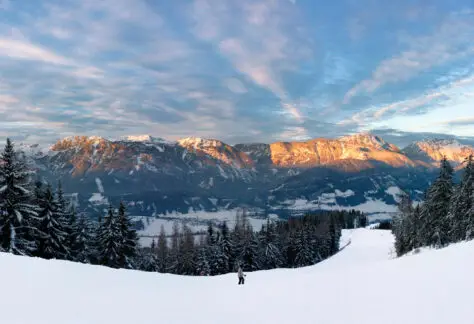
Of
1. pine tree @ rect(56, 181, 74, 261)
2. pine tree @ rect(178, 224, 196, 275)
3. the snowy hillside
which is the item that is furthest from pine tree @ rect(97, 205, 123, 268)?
pine tree @ rect(178, 224, 196, 275)

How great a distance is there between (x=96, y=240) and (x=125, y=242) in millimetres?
6761

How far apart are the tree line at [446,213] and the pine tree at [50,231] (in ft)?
162

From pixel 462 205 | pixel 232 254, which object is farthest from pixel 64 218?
pixel 462 205

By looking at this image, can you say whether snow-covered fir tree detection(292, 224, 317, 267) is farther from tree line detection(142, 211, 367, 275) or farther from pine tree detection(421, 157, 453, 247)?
pine tree detection(421, 157, 453, 247)

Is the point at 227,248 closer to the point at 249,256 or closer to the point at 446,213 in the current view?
the point at 249,256

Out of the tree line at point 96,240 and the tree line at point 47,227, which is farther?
the tree line at point 96,240

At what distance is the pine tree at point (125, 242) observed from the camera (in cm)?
4762

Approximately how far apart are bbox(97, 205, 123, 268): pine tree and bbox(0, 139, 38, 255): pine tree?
13373 millimetres

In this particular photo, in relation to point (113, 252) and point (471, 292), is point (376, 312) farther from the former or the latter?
point (113, 252)

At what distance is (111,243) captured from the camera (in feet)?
154

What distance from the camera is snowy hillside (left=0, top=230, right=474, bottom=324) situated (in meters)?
12.2

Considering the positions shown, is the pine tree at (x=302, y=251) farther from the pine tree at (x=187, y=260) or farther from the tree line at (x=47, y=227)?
the tree line at (x=47, y=227)

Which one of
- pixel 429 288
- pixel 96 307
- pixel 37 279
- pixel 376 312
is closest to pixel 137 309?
pixel 96 307

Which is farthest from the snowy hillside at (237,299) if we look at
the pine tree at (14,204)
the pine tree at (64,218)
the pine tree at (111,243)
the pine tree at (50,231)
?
the pine tree at (111,243)
